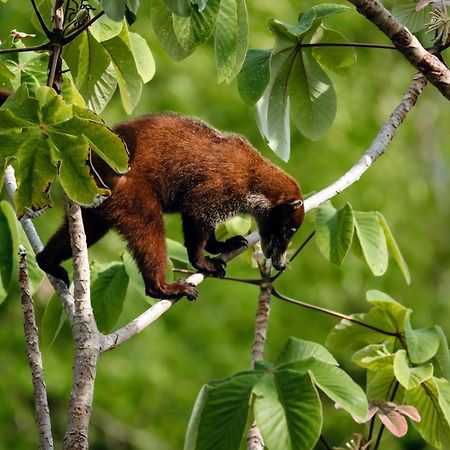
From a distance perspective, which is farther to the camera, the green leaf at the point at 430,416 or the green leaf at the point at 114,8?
the green leaf at the point at 430,416

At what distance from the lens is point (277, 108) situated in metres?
3.65

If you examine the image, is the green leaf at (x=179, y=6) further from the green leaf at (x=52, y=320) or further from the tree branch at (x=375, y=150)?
the green leaf at (x=52, y=320)

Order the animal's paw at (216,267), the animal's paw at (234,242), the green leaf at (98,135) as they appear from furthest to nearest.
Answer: the animal's paw at (234,242), the animal's paw at (216,267), the green leaf at (98,135)

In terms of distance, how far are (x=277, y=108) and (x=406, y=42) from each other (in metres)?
0.72

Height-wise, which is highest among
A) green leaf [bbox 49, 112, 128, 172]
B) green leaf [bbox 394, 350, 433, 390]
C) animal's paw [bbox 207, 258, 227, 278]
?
green leaf [bbox 49, 112, 128, 172]

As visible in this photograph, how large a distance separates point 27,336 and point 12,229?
749 mm

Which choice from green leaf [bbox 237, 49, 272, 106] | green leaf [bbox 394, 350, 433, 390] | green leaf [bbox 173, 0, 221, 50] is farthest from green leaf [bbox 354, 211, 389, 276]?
green leaf [bbox 173, 0, 221, 50]

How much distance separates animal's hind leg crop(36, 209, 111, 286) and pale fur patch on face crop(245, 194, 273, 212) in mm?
753

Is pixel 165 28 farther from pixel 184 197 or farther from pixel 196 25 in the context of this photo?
pixel 184 197

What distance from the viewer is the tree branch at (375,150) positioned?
3.62m

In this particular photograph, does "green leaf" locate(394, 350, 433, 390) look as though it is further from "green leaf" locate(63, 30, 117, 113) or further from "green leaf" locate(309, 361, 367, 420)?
"green leaf" locate(63, 30, 117, 113)

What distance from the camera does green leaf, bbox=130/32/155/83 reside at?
375cm

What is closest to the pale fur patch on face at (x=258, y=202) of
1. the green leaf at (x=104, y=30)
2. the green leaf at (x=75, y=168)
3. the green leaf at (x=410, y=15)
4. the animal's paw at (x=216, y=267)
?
the animal's paw at (x=216, y=267)

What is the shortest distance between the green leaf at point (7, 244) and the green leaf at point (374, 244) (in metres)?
1.17
